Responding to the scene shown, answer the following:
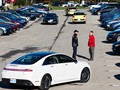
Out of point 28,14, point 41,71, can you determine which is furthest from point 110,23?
point 41,71

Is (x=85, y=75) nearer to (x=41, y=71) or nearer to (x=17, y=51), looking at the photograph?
(x=41, y=71)

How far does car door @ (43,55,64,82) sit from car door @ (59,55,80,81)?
26cm

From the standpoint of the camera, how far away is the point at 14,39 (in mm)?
35906

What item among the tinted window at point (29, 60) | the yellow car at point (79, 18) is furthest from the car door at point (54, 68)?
the yellow car at point (79, 18)

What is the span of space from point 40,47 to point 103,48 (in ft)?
13.9

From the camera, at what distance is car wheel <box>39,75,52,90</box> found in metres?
15.3

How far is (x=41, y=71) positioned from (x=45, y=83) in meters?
0.46

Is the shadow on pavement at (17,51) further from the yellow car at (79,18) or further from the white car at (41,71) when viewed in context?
the yellow car at (79,18)

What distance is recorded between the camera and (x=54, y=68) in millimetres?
15898

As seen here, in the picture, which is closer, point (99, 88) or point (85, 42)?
point (99, 88)

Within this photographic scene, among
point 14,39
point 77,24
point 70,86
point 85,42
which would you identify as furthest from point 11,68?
point 77,24

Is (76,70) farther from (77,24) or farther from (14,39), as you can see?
(77,24)

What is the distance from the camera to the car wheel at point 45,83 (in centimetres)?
1530

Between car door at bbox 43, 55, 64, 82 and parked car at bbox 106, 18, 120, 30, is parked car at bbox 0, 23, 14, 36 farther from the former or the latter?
car door at bbox 43, 55, 64, 82
